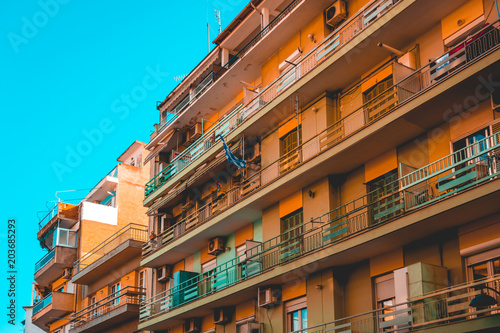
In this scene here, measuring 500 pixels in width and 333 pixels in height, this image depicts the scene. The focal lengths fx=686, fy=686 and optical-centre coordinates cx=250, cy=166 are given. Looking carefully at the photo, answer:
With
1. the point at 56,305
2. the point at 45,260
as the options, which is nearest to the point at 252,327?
the point at 56,305

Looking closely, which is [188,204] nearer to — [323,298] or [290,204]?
[290,204]

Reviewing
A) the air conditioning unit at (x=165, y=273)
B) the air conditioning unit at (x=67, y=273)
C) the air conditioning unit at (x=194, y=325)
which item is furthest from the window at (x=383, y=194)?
the air conditioning unit at (x=67, y=273)

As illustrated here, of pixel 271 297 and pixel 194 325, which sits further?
pixel 194 325

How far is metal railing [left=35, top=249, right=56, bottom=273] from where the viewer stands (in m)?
40.4

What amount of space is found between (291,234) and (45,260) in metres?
23.4

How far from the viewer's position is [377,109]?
19.5 m

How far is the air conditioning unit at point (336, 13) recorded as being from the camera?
2227 cm

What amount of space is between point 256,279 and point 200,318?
5.15 metres

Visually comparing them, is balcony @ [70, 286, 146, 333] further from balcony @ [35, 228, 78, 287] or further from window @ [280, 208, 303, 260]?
window @ [280, 208, 303, 260]

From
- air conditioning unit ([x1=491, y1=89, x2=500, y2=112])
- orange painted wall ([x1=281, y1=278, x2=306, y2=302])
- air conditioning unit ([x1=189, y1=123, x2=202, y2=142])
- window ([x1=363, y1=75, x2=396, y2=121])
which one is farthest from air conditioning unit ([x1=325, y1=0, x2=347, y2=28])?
air conditioning unit ([x1=189, y1=123, x2=202, y2=142])

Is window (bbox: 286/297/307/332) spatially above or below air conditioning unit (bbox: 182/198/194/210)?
below

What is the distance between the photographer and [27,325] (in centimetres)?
4894

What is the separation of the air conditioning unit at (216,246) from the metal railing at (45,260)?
16.5 meters

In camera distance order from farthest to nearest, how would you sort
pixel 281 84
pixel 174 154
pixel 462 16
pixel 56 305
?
1. pixel 56 305
2. pixel 174 154
3. pixel 281 84
4. pixel 462 16
